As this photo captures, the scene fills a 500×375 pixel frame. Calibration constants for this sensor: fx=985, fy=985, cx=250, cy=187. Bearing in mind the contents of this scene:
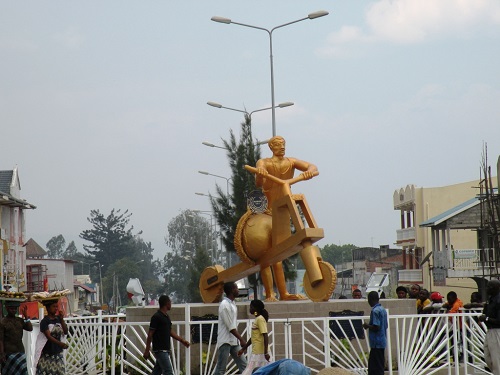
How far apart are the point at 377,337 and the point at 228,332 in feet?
6.85

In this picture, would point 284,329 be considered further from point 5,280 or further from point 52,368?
point 5,280

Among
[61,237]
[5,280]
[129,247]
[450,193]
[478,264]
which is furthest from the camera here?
[61,237]

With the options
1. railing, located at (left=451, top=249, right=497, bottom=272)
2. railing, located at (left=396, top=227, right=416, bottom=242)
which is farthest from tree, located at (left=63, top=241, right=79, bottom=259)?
railing, located at (left=451, top=249, right=497, bottom=272)

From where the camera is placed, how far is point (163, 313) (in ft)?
42.0

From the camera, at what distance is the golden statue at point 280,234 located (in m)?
17.4

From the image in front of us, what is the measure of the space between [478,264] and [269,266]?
2974 centimetres

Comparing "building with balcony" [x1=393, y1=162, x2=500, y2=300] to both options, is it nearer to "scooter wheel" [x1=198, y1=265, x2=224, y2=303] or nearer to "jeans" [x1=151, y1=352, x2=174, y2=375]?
"scooter wheel" [x1=198, y1=265, x2=224, y2=303]

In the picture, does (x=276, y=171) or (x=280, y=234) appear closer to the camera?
(x=280, y=234)

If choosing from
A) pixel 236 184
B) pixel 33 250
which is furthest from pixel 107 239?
pixel 236 184

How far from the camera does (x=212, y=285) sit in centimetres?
1995

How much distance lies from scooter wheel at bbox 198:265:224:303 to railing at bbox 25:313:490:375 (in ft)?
13.3

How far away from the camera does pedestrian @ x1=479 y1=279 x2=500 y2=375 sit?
1271cm

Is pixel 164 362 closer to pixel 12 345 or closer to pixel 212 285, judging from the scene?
pixel 12 345

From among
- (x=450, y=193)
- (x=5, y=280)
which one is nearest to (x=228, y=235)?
(x=5, y=280)
